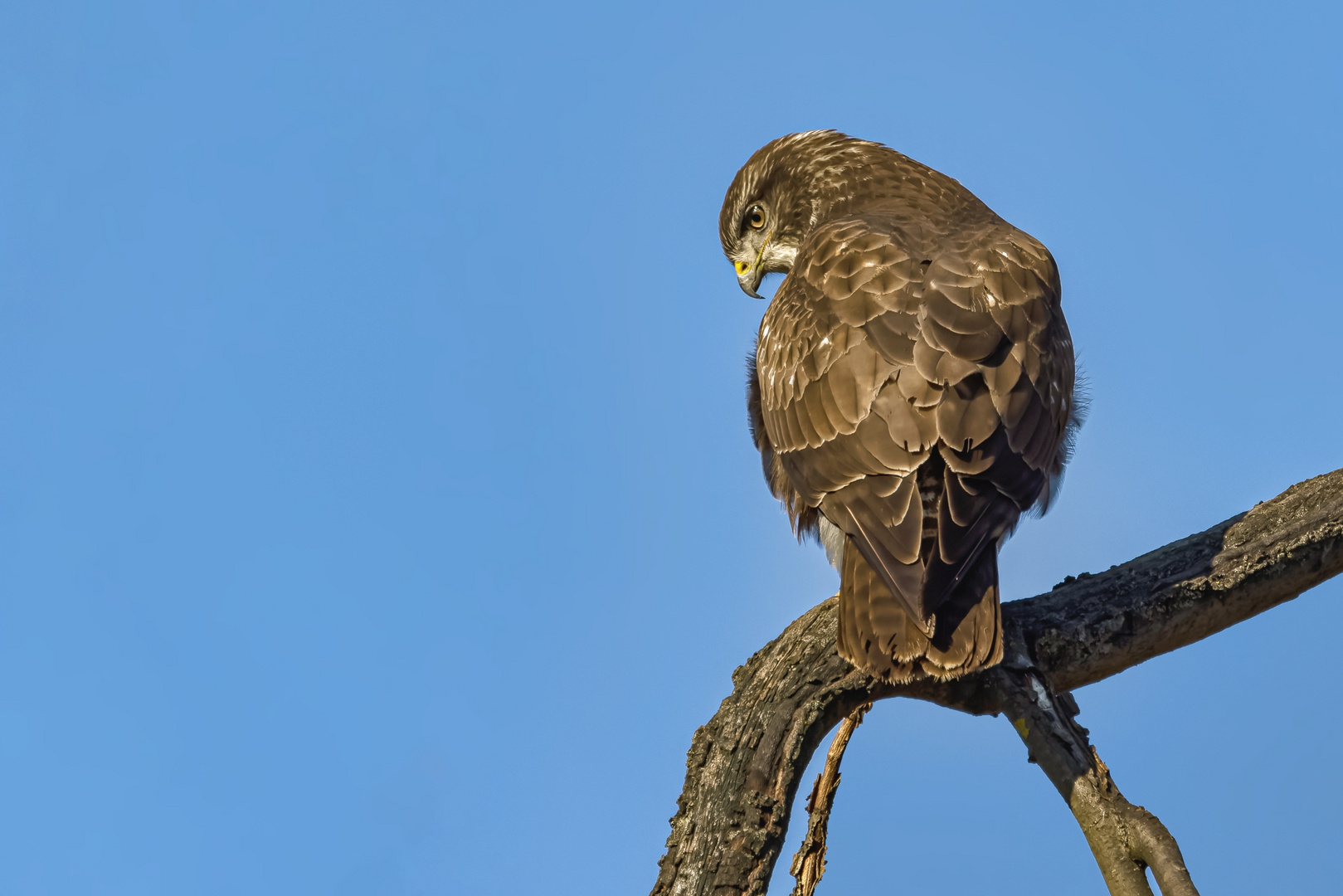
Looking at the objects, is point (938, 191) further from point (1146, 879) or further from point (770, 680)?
point (1146, 879)

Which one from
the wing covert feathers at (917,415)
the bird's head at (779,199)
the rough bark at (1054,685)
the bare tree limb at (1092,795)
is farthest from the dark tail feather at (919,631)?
the bird's head at (779,199)

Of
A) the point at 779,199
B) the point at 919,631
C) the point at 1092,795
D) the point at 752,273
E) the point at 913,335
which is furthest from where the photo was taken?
the point at 752,273

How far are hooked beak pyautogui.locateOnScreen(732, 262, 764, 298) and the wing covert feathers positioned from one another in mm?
1911

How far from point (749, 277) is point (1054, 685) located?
3.45 m

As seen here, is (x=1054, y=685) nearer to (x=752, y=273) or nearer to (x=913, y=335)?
(x=913, y=335)

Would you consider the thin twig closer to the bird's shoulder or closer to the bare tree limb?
the bare tree limb

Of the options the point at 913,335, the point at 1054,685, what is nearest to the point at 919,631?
the point at 1054,685

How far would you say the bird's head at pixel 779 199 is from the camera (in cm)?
673

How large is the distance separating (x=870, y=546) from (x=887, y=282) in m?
1.22

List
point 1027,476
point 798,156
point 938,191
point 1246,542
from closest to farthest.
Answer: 1. point 1027,476
2. point 1246,542
3. point 938,191
4. point 798,156

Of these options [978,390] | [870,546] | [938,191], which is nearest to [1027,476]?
[978,390]

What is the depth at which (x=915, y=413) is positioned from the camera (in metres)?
4.23

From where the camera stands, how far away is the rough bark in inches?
151

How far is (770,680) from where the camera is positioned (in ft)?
14.0
